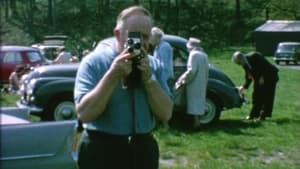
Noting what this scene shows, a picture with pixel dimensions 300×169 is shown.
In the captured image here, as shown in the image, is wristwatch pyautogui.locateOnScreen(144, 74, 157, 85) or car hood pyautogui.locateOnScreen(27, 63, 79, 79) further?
car hood pyautogui.locateOnScreen(27, 63, 79, 79)

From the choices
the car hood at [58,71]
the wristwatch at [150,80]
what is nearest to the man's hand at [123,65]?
the wristwatch at [150,80]

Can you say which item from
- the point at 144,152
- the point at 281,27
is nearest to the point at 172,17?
the point at 281,27

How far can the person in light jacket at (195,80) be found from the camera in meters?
12.4

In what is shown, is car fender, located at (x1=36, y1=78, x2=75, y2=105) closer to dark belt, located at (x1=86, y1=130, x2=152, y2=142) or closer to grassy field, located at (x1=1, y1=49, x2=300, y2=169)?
grassy field, located at (x1=1, y1=49, x2=300, y2=169)

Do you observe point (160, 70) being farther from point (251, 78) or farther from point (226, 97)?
point (251, 78)

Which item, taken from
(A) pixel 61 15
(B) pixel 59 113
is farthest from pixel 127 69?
(A) pixel 61 15

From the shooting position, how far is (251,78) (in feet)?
47.8

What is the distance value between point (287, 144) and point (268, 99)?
129 inches

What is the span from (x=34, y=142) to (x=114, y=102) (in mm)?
1238

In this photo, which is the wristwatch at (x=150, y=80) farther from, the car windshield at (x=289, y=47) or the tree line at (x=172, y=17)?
the car windshield at (x=289, y=47)

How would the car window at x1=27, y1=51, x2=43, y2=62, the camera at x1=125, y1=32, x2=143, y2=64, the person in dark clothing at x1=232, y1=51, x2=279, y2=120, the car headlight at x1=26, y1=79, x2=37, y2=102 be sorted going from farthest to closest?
the car window at x1=27, y1=51, x2=43, y2=62 → the person in dark clothing at x1=232, y1=51, x2=279, y2=120 → the car headlight at x1=26, y1=79, x2=37, y2=102 → the camera at x1=125, y1=32, x2=143, y2=64

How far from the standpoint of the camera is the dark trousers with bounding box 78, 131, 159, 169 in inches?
172

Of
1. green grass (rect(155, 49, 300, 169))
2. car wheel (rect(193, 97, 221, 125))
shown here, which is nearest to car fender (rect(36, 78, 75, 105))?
green grass (rect(155, 49, 300, 169))

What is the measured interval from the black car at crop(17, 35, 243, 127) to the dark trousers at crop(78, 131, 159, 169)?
28.5 ft
